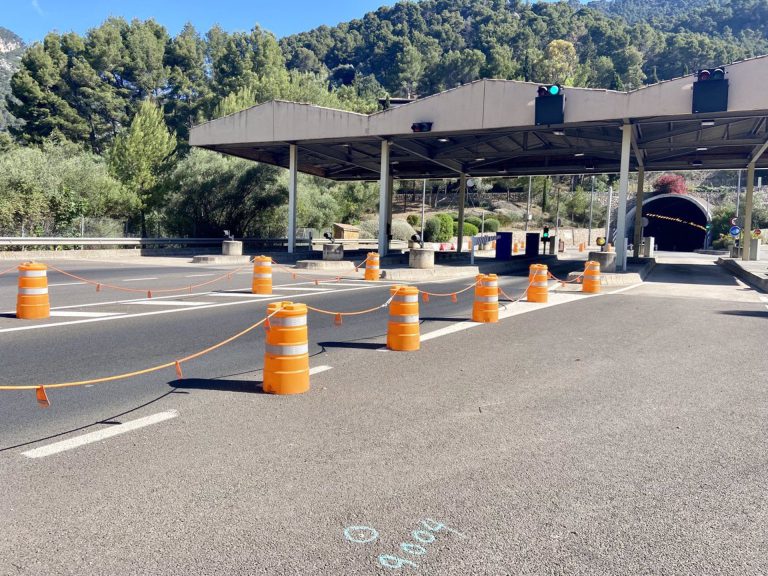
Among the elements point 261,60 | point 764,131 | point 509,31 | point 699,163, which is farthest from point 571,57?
point 764,131

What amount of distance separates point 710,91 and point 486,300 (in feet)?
50.7

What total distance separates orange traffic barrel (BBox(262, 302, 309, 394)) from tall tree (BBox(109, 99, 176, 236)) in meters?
41.8

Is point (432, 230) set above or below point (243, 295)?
above

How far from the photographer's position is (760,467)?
4594mm

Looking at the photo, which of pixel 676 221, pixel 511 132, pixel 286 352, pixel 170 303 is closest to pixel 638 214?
pixel 511 132

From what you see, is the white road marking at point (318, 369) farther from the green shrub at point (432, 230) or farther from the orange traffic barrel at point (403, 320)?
the green shrub at point (432, 230)

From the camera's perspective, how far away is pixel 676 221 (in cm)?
7912

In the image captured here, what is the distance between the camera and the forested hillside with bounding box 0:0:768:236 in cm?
3709

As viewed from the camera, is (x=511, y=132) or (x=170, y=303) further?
(x=511, y=132)

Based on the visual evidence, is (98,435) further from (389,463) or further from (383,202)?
(383,202)

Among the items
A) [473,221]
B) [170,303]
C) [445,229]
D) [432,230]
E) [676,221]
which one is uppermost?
[676,221]

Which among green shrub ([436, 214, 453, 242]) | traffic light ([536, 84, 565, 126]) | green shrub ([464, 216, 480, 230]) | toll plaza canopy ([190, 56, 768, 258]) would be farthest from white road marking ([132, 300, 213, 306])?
green shrub ([464, 216, 480, 230])

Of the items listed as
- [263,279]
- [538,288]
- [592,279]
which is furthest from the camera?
[592,279]

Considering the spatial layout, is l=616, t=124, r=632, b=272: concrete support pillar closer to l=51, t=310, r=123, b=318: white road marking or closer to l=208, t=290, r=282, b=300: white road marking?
l=208, t=290, r=282, b=300: white road marking
